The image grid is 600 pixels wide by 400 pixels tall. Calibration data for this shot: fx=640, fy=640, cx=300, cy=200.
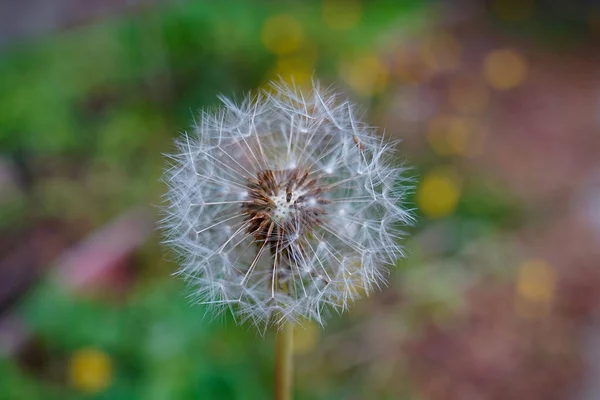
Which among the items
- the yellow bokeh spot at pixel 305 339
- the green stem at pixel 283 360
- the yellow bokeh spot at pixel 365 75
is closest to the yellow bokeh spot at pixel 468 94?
the yellow bokeh spot at pixel 365 75

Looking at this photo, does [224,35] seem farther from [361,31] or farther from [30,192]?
[30,192]

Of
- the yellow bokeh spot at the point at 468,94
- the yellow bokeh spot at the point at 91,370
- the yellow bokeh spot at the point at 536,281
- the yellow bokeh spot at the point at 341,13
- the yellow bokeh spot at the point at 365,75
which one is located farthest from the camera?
the yellow bokeh spot at the point at 341,13

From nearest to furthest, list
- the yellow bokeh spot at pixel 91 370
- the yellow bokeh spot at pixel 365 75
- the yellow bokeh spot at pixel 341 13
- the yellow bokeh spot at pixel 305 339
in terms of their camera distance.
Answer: the yellow bokeh spot at pixel 91 370, the yellow bokeh spot at pixel 305 339, the yellow bokeh spot at pixel 365 75, the yellow bokeh spot at pixel 341 13

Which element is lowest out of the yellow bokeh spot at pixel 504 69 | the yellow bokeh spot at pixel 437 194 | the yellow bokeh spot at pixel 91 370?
the yellow bokeh spot at pixel 91 370

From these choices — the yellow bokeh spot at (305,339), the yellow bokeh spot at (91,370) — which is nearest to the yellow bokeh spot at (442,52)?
the yellow bokeh spot at (305,339)

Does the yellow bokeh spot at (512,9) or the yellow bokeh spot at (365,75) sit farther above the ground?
the yellow bokeh spot at (512,9)

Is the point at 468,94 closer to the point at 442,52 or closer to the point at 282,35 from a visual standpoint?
the point at 442,52

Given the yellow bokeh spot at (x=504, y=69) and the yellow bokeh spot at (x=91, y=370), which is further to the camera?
the yellow bokeh spot at (x=504, y=69)

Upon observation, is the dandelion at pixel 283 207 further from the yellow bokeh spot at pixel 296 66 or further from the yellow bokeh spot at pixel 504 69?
the yellow bokeh spot at pixel 504 69
